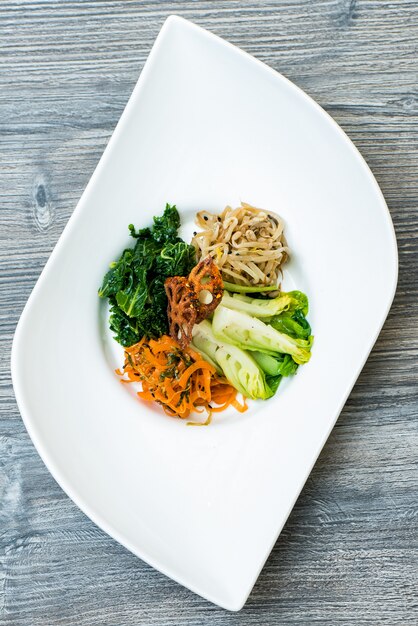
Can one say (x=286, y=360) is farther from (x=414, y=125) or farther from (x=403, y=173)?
(x=414, y=125)

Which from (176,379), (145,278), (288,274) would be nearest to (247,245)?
(288,274)

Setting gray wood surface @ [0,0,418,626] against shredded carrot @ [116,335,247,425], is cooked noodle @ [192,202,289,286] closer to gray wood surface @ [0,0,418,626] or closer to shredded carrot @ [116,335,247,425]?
shredded carrot @ [116,335,247,425]

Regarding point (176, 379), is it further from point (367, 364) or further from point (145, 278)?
point (367, 364)

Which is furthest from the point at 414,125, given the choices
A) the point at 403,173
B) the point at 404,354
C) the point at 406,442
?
the point at 406,442

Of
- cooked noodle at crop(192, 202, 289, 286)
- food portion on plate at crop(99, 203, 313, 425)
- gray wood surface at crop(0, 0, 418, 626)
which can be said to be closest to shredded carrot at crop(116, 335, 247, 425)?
food portion on plate at crop(99, 203, 313, 425)

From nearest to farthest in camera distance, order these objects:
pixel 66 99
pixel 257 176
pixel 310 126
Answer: pixel 310 126, pixel 257 176, pixel 66 99
